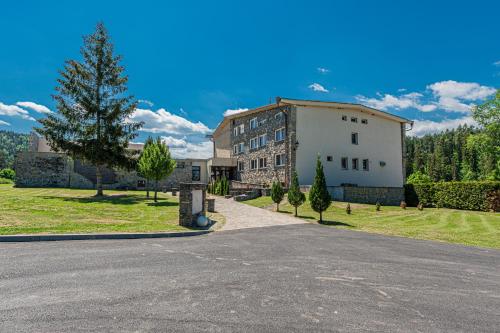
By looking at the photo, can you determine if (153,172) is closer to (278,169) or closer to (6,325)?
(278,169)

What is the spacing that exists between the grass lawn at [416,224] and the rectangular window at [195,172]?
20071 millimetres

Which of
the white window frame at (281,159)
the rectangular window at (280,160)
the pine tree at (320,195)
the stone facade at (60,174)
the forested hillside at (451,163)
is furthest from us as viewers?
the forested hillside at (451,163)

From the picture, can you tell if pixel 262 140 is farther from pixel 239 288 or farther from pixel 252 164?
pixel 239 288

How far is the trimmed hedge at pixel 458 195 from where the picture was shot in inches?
882

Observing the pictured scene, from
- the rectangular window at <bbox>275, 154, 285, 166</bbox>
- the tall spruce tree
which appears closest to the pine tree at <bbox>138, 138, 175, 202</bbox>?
the tall spruce tree

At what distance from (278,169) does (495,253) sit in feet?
72.8

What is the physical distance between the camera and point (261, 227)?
564 inches

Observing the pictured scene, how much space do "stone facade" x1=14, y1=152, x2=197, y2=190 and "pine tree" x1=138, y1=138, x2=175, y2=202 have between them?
1134cm

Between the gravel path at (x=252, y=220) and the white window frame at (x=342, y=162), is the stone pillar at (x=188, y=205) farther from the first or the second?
the white window frame at (x=342, y=162)

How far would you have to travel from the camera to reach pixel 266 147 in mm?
33688

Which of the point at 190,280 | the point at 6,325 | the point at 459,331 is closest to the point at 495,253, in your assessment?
the point at 459,331

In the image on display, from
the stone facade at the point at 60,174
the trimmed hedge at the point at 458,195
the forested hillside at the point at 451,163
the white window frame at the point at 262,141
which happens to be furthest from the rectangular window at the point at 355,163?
the forested hillside at the point at 451,163

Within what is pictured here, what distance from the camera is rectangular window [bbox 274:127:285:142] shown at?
30.9m

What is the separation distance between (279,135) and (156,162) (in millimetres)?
14270
